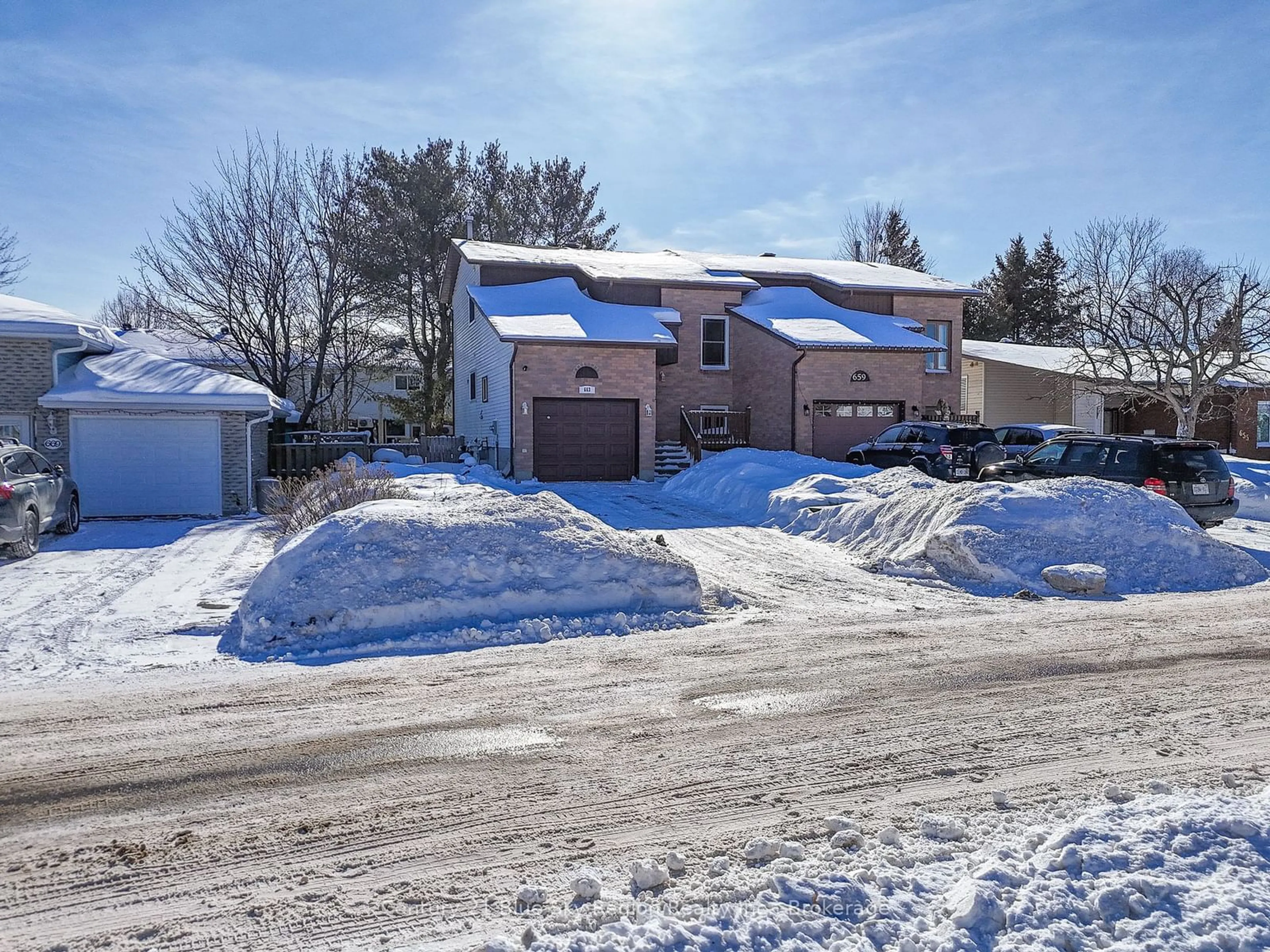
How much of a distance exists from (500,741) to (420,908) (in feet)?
5.59

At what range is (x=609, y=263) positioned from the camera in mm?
30000

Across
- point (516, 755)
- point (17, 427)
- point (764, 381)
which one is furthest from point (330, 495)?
point (764, 381)

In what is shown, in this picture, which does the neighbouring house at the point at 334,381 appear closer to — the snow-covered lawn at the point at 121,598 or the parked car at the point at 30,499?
the parked car at the point at 30,499

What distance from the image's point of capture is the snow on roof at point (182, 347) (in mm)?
32656

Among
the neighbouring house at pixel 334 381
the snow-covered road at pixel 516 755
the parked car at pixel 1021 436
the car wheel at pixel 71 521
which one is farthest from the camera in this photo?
the neighbouring house at pixel 334 381

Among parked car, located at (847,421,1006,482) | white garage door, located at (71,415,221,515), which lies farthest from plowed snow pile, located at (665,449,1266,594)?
white garage door, located at (71,415,221,515)

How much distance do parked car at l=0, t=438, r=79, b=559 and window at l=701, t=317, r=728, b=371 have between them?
1826 cm

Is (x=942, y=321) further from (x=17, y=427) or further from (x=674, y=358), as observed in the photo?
(x=17, y=427)

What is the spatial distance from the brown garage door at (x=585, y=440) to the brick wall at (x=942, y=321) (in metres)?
12.4

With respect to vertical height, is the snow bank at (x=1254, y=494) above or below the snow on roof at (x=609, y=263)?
below

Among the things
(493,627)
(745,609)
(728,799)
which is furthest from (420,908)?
(745,609)

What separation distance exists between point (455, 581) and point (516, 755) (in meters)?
3.50

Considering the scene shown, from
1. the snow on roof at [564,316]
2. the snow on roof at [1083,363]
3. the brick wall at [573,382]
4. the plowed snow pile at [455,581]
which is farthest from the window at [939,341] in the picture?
the plowed snow pile at [455,581]

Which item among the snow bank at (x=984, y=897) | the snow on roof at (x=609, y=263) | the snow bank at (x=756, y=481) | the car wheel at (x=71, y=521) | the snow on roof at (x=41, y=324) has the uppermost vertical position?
the snow on roof at (x=609, y=263)
